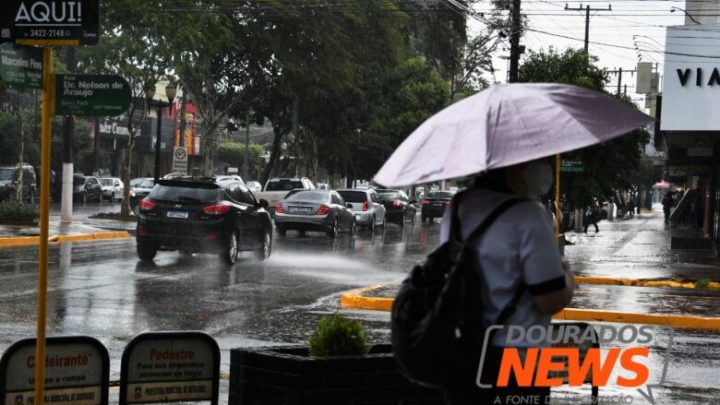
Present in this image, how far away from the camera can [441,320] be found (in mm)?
4180

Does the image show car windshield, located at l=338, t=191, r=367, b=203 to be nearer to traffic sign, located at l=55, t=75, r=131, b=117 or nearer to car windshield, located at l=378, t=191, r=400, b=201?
car windshield, located at l=378, t=191, r=400, b=201

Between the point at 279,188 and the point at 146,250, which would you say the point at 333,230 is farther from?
the point at 279,188

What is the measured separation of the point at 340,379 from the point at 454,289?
5.75ft

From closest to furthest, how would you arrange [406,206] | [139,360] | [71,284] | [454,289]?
[454,289], [139,360], [71,284], [406,206]

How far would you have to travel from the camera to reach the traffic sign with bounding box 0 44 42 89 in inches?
250

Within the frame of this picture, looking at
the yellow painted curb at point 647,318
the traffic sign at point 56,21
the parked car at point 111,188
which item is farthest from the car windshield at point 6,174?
the traffic sign at point 56,21

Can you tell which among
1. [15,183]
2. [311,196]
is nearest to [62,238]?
[311,196]

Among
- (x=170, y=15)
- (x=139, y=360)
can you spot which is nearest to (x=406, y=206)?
(x=170, y=15)

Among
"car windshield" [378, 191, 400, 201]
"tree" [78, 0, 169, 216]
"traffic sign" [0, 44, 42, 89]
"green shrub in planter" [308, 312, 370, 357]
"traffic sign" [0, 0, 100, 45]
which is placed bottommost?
"car windshield" [378, 191, 400, 201]

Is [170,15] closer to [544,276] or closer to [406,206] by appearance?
[406,206]

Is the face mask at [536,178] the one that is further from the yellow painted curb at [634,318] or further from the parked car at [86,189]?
the parked car at [86,189]

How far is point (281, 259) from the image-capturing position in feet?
80.7

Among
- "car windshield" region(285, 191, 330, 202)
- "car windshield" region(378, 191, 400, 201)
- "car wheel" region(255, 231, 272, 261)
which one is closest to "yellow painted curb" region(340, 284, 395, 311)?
"car wheel" region(255, 231, 272, 261)

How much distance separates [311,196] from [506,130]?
30.0 metres
